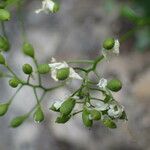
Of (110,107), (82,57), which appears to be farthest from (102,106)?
(82,57)

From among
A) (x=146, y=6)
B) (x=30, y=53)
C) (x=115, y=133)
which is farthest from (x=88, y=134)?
(x=30, y=53)

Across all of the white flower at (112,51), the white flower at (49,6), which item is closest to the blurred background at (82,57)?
the white flower at (49,6)

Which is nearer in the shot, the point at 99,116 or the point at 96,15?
the point at 99,116

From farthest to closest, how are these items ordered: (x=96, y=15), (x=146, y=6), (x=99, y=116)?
(x=96, y=15), (x=146, y=6), (x=99, y=116)

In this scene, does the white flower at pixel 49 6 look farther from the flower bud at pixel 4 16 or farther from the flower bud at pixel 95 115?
the flower bud at pixel 95 115

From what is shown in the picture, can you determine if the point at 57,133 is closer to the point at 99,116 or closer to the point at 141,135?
the point at 141,135

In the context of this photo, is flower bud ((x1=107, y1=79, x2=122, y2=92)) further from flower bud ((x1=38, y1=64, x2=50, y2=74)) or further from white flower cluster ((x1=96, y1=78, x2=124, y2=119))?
flower bud ((x1=38, y1=64, x2=50, y2=74))

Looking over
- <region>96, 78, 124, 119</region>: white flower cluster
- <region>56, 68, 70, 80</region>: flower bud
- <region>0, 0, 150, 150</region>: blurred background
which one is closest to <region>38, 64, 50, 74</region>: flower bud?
<region>56, 68, 70, 80</region>: flower bud

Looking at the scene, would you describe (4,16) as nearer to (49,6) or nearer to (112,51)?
(49,6)
